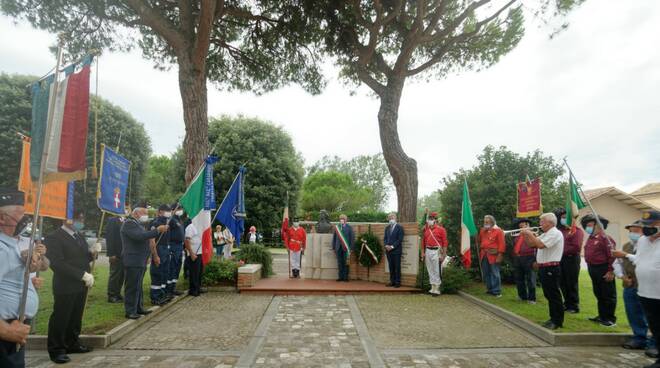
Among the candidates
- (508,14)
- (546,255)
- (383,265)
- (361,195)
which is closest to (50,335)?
(546,255)

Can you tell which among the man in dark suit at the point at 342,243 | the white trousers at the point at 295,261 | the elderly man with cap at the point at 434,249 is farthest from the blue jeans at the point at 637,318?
the white trousers at the point at 295,261

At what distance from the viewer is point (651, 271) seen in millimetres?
4457

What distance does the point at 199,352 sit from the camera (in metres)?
5.06

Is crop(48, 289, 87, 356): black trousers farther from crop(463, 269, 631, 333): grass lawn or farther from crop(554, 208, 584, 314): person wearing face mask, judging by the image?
crop(554, 208, 584, 314): person wearing face mask

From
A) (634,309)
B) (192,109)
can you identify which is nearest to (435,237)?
(634,309)

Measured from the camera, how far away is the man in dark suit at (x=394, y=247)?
9.89m

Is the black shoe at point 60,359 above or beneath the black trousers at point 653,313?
beneath

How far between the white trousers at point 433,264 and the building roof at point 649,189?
37.1 meters

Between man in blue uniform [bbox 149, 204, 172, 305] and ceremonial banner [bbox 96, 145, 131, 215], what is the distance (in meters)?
1.00

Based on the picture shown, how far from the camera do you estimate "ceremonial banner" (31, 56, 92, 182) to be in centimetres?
401

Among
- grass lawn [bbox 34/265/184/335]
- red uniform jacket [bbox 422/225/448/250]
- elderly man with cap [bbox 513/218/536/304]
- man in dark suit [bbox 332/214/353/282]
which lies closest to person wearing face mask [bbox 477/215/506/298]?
elderly man with cap [bbox 513/218/536/304]

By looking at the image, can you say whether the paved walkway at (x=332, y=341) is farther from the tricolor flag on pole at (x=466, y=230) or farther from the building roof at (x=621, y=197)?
the building roof at (x=621, y=197)

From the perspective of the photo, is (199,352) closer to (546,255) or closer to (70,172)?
(70,172)

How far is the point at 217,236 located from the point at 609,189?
26936 millimetres
